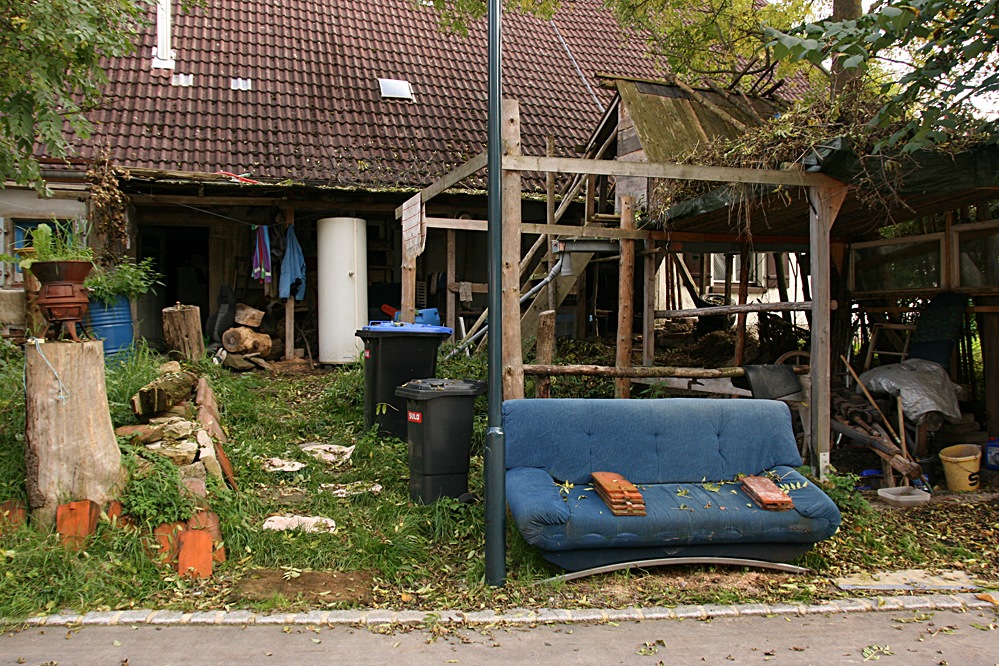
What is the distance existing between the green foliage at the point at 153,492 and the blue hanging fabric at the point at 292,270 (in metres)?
6.65

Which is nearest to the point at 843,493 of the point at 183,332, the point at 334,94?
the point at 183,332

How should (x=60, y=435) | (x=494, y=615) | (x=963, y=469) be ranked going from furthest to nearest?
(x=963, y=469), (x=60, y=435), (x=494, y=615)

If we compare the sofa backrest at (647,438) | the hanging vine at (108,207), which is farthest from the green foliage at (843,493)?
the hanging vine at (108,207)

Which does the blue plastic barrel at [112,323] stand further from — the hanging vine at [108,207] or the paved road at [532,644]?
the paved road at [532,644]

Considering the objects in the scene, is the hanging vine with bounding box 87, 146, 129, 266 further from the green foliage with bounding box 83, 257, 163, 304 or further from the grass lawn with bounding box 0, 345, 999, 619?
the grass lawn with bounding box 0, 345, 999, 619

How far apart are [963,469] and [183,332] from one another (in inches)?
325

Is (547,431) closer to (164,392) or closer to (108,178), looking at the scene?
(164,392)

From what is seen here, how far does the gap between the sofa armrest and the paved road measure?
0.62m

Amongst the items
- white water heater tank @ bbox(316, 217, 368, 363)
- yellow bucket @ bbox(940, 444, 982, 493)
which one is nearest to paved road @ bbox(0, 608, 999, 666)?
yellow bucket @ bbox(940, 444, 982, 493)

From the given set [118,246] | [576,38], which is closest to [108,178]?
[118,246]

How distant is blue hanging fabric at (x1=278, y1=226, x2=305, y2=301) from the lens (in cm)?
1172

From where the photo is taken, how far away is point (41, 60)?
5312 mm

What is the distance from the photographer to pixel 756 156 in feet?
21.7

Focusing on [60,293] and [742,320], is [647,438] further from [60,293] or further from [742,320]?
[60,293]
